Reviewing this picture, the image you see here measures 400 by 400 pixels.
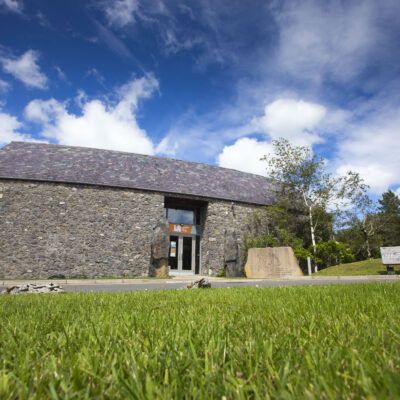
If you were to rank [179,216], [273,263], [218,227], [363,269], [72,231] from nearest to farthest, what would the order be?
1. [273,263]
2. [363,269]
3. [72,231]
4. [218,227]
5. [179,216]

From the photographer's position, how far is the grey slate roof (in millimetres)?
16625

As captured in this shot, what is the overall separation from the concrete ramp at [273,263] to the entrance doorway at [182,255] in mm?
6706

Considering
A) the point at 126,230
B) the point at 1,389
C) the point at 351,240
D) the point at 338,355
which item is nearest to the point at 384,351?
the point at 338,355

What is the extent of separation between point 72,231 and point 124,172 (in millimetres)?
5312

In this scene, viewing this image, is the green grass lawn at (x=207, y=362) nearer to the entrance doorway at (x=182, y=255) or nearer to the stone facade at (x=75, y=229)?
the stone facade at (x=75, y=229)

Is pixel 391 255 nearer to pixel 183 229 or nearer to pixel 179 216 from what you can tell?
pixel 183 229

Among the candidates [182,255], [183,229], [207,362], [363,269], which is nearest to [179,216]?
[183,229]

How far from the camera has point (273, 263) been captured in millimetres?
12633

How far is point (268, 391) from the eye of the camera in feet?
2.69

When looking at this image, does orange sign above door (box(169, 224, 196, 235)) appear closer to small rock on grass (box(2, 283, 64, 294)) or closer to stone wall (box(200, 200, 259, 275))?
stone wall (box(200, 200, 259, 275))

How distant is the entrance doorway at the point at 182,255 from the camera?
19.2 meters

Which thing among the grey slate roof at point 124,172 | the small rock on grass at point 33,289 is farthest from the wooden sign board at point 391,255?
the small rock on grass at point 33,289

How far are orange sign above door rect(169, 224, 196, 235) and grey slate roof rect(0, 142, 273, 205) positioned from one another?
288 centimetres

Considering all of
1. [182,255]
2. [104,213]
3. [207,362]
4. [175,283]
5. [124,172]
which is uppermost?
[124,172]
